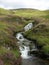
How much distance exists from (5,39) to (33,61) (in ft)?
26.2

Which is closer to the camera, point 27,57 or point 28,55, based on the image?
point 27,57

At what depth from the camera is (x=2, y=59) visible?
43.8 m

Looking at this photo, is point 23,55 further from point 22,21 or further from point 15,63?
point 22,21

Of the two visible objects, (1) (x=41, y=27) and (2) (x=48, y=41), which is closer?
(2) (x=48, y=41)

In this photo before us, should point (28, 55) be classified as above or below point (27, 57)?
above

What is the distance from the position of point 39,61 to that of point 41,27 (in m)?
25.2

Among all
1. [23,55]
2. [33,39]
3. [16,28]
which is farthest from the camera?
[16,28]

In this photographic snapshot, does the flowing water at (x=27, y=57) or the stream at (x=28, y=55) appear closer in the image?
the flowing water at (x=27, y=57)

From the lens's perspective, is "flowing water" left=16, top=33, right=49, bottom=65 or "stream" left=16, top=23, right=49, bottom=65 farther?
"stream" left=16, top=23, right=49, bottom=65

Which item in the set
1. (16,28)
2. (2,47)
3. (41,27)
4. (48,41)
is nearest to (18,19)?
(16,28)

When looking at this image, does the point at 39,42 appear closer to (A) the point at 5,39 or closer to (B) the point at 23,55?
(B) the point at 23,55

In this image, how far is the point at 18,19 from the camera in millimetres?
105062

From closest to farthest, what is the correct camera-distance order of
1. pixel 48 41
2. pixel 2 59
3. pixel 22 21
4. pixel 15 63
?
pixel 2 59, pixel 15 63, pixel 48 41, pixel 22 21

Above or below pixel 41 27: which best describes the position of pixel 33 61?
below
